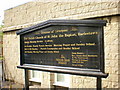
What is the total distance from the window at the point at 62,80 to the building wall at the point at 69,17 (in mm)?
204

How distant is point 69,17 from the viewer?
5273 mm

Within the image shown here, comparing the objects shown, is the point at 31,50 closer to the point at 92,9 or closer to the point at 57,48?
the point at 57,48

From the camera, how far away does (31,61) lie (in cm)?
457

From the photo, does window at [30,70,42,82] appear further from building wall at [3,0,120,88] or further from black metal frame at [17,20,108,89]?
black metal frame at [17,20,108,89]

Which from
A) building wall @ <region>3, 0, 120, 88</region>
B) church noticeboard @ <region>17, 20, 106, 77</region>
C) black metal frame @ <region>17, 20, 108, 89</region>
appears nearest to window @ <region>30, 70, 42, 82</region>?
building wall @ <region>3, 0, 120, 88</region>

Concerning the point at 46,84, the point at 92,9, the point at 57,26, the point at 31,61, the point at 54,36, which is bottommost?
the point at 46,84

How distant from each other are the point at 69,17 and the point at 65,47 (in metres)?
1.87

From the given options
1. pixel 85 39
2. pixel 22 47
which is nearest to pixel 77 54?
pixel 85 39

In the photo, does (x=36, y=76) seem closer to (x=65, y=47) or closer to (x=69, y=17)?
(x=69, y=17)

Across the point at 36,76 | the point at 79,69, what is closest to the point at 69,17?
the point at 79,69

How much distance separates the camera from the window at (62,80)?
18.1ft

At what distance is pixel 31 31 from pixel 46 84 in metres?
2.48

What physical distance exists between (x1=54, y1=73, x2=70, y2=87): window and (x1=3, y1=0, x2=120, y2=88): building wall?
0.20m

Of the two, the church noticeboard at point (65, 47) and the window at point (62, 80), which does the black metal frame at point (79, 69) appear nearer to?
the church noticeboard at point (65, 47)
